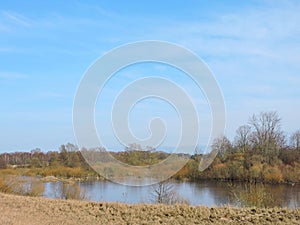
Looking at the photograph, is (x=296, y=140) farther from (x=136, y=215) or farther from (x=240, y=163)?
(x=136, y=215)

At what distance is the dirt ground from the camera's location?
24.9 feet

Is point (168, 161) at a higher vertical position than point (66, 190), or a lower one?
higher

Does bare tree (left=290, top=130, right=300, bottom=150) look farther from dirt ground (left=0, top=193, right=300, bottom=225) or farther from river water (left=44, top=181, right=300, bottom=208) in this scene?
dirt ground (left=0, top=193, right=300, bottom=225)

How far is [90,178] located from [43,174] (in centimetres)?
537

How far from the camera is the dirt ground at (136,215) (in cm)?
760

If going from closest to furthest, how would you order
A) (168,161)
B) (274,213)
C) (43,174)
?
(274,213) < (168,161) < (43,174)

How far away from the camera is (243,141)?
39.5m

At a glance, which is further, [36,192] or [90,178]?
[90,178]

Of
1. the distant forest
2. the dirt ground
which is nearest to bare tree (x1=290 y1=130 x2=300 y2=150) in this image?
the distant forest

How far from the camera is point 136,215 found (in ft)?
27.1

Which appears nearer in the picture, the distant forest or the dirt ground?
the dirt ground

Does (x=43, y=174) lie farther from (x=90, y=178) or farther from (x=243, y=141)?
(x=243, y=141)

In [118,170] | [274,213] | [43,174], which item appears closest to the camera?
[274,213]

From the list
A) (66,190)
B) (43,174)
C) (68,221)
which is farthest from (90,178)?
(68,221)
